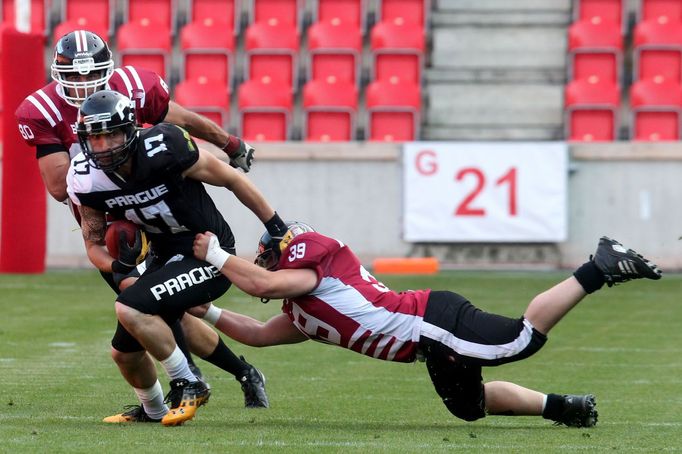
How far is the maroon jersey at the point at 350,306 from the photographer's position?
228 inches

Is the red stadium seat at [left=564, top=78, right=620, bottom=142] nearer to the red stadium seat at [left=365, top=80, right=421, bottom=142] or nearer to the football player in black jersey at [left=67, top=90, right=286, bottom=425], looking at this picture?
the red stadium seat at [left=365, top=80, right=421, bottom=142]

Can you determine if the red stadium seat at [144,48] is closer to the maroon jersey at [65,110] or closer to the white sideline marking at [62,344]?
the white sideline marking at [62,344]

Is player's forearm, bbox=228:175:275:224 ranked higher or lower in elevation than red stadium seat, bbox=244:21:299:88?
lower

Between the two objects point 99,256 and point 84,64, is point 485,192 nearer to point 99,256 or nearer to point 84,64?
point 84,64

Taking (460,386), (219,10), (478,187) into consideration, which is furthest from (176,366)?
(219,10)

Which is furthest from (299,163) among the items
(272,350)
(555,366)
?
(555,366)

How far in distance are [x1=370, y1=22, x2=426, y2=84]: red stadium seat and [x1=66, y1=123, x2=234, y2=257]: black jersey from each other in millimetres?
10716

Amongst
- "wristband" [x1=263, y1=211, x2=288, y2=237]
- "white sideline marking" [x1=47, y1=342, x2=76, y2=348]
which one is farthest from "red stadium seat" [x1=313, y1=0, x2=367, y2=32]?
"wristband" [x1=263, y1=211, x2=288, y2=237]

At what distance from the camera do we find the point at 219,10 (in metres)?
17.3

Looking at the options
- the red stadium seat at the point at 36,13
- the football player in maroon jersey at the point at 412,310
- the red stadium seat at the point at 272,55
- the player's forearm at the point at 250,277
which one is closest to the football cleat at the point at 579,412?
the football player in maroon jersey at the point at 412,310

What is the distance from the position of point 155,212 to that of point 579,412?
204 cm

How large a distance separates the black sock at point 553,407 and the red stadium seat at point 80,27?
11991 millimetres

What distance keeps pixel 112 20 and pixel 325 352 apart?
9231mm

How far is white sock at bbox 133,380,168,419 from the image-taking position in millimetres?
6234
